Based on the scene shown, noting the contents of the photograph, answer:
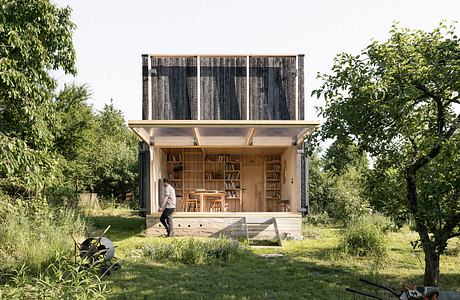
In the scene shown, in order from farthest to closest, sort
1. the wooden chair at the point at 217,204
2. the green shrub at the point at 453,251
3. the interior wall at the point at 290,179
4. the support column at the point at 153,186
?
the wooden chair at the point at 217,204
the interior wall at the point at 290,179
the support column at the point at 153,186
the green shrub at the point at 453,251

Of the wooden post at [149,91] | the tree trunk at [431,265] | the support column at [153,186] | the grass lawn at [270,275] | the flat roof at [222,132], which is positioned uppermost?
the wooden post at [149,91]

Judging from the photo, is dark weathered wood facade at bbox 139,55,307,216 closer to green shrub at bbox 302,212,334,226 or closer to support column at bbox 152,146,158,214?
support column at bbox 152,146,158,214

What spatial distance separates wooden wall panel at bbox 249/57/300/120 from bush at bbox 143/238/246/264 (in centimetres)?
602

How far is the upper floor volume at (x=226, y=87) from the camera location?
45.3ft

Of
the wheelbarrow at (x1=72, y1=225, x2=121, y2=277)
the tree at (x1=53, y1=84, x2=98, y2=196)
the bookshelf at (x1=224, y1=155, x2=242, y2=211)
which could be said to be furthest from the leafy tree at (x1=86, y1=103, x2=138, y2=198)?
the wheelbarrow at (x1=72, y1=225, x2=121, y2=277)

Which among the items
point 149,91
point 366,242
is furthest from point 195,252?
point 149,91

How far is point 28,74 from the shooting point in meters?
8.61

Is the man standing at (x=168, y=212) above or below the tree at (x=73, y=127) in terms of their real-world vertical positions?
below

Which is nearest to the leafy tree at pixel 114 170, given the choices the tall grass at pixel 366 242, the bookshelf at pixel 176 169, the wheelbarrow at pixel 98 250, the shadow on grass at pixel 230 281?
the bookshelf at pixel 176 169

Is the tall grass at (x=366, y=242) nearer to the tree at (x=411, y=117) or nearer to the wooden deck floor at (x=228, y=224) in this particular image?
the tree at (x=411, y=117)

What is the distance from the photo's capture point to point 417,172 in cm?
616

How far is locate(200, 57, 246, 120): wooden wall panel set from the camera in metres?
14.0

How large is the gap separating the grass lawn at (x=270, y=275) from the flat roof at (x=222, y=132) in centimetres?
276

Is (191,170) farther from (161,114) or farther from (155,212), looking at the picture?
(155,212)
